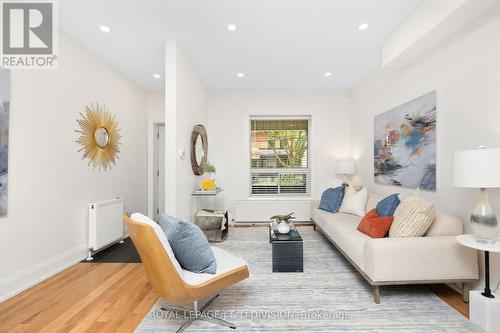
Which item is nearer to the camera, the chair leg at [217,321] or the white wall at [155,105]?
the chair leg at [217,321]

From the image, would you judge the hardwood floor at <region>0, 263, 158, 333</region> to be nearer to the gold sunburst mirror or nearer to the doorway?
the gold sunburst mirror

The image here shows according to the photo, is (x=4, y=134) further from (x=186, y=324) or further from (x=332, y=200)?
(x=332, y=200)

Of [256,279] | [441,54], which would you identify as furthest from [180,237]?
[441,54]

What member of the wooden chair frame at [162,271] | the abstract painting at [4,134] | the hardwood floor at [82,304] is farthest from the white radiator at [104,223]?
the wooden chair frame at [162,271]

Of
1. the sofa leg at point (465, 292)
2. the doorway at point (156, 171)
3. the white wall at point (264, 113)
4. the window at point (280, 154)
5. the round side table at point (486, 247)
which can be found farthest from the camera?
the window at point (280, 154)

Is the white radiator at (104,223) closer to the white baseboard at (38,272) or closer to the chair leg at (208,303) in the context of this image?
the white baseboard at (38,272)

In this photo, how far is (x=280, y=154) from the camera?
525 cm

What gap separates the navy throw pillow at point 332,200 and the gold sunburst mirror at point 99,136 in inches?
141

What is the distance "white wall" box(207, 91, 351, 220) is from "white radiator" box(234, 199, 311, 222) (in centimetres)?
19

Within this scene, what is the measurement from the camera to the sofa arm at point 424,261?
205cm

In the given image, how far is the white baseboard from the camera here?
222cm

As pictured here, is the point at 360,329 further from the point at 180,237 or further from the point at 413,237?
the point at 180,237

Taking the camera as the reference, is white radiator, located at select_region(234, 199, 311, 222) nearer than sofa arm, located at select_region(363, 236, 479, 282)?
No

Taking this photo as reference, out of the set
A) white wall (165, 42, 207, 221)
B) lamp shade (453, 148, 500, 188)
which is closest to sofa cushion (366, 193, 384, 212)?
lamp shade (453, 148, 500, 188)
